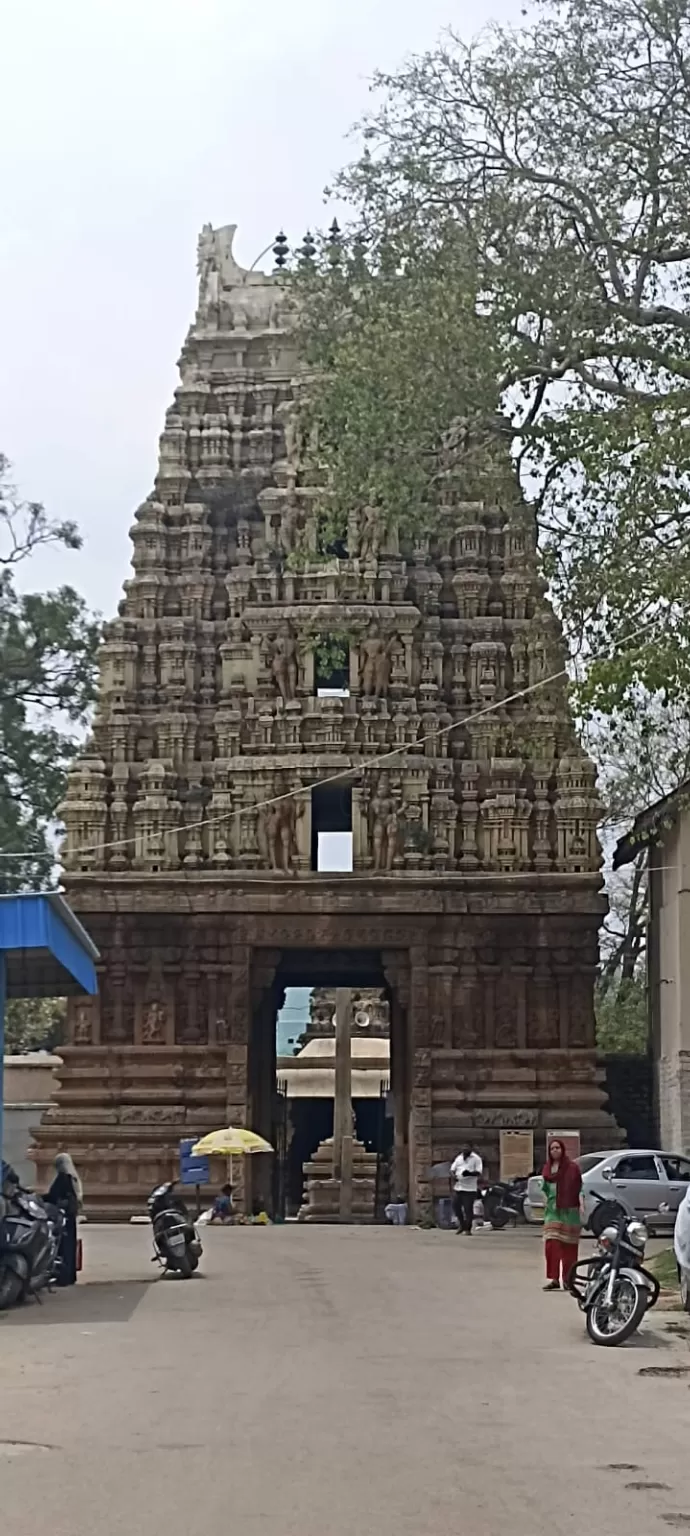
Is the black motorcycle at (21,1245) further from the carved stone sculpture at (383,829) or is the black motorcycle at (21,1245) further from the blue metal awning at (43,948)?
the carved stone sculpture at (383,829)

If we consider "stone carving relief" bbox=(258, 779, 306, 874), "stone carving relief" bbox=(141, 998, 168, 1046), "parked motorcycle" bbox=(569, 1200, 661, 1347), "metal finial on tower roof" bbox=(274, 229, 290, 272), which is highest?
"metal finial on tower roof" bbox=(274, 229, 290, 272)

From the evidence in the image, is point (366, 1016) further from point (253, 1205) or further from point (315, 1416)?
point (315, 1416)

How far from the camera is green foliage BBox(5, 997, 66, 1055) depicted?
41938mm

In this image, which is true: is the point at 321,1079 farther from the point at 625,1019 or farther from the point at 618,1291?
the point at 618,1291

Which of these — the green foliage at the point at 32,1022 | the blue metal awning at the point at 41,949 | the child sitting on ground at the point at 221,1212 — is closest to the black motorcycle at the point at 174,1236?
the blue metal awning at the point at 41,949

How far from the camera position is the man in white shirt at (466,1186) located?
2469 cm

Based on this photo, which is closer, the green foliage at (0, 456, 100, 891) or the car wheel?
the car wheel

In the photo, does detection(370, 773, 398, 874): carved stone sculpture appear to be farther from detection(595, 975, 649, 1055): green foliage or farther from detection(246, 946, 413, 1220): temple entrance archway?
detection(595, 975, 649, 1055): green foliage

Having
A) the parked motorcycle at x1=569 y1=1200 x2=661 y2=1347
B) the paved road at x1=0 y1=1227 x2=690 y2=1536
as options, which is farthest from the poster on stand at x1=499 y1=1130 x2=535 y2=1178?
the parked motorcycle at x1=569 y1=1200 x2=661 y2=1347

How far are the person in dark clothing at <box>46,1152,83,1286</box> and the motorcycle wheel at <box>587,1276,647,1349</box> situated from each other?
19.3 ft

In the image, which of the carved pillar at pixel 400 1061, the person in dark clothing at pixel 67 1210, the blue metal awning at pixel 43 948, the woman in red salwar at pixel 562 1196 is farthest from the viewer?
the carved pillar at pixel 400 1061

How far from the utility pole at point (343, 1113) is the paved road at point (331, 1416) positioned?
1740 centimetres

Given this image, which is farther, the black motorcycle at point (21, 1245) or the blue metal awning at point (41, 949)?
the blue metal awning at point (41, 949)

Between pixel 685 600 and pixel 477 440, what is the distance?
13.3 feet
